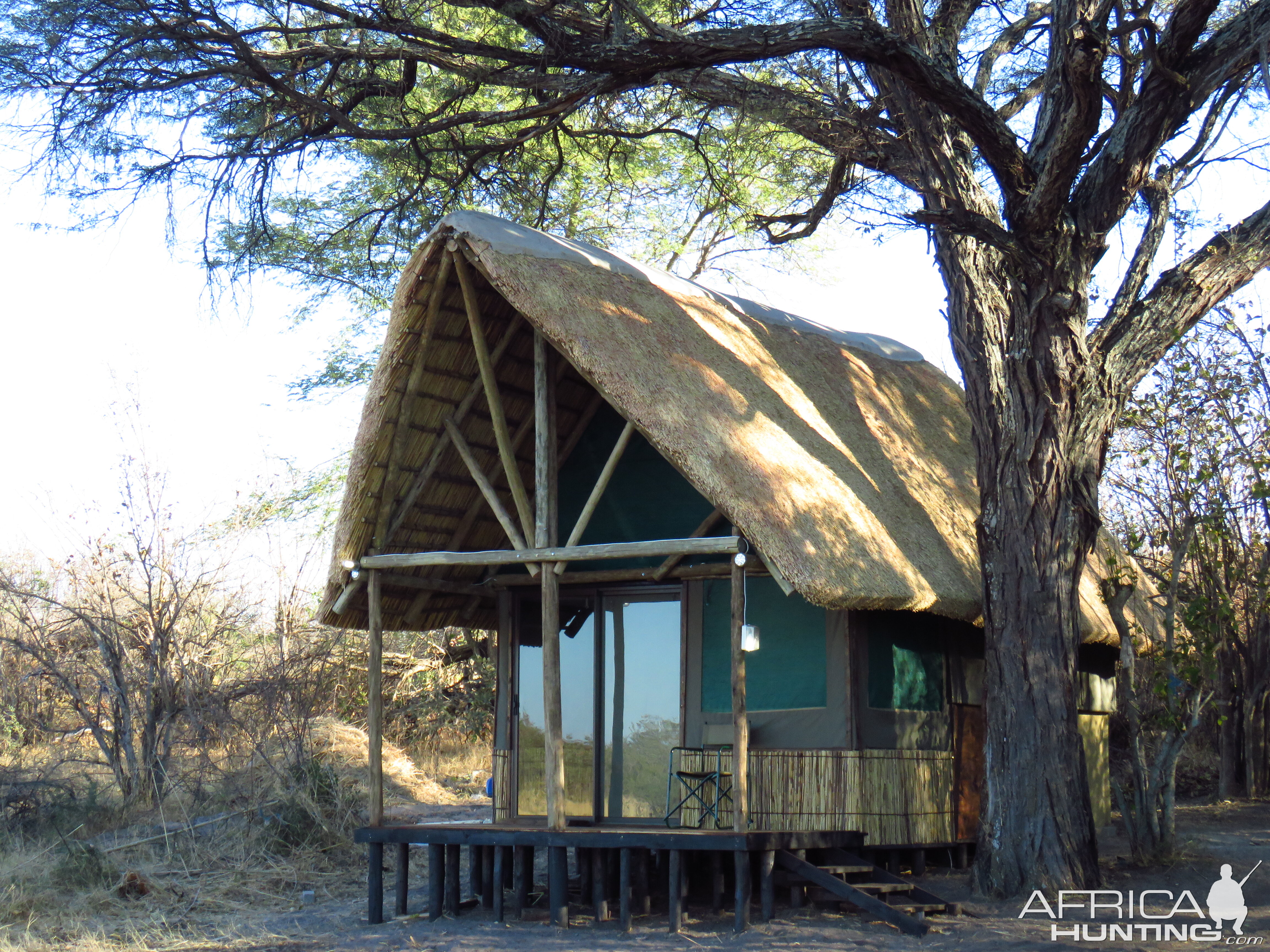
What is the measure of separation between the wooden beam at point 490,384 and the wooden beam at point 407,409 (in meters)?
0.14

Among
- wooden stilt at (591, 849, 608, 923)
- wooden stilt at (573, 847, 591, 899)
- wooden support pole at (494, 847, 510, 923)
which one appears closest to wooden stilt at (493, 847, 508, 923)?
wooden support pole at (494, 847, 510, 923)

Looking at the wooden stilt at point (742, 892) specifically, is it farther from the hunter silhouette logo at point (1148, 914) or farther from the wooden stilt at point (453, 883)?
the wooden stilt at point (453, 883)

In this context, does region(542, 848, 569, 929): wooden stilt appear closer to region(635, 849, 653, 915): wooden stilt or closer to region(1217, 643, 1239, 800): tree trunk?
region(635, 849, 653, 915): wooden stilt

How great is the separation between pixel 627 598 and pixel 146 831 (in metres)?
5.07

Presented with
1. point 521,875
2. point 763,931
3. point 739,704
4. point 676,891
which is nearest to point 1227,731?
point 763,931

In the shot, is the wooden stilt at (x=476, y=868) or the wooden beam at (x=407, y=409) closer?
the wooden stilt at (x=476, y=868)

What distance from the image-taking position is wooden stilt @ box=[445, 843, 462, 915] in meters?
7.97

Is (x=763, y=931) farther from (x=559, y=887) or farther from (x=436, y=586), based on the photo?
(x=436, y=586)

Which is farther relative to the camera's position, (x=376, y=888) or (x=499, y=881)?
(x=376, y=888)

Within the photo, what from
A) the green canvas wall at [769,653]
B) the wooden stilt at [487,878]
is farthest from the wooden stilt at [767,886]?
the wooden stilt at [487,878]

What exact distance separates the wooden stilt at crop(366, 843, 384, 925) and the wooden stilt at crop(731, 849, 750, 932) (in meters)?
2.55

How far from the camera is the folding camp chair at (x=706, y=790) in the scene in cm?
808

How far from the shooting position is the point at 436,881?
793 cm

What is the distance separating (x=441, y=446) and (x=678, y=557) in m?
2.09
